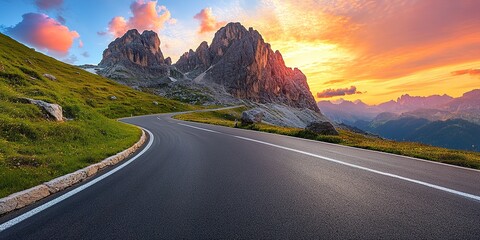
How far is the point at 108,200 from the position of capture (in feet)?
18.8

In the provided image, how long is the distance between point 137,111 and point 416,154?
254ft

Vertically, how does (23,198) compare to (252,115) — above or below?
below

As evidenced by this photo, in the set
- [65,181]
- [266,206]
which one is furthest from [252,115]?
[266,206]

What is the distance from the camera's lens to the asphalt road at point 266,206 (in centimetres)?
406

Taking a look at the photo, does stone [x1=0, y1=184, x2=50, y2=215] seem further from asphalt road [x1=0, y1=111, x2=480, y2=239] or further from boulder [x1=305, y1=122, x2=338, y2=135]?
boulder [x1=305, y1=122, x2=338, y2=135]

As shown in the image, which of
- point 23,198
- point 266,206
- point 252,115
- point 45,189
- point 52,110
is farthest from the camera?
point 252,115

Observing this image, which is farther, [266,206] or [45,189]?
[45,189]

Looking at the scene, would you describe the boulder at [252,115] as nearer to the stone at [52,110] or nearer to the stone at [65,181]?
the stone at [52,110]

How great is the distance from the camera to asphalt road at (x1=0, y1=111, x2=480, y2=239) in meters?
4.06

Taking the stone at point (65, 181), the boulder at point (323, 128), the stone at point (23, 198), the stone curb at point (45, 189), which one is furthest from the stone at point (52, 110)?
the boulder at point (323, 128)

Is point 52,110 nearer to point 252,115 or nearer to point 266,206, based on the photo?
point 266,206

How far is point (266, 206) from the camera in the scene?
5.11 m

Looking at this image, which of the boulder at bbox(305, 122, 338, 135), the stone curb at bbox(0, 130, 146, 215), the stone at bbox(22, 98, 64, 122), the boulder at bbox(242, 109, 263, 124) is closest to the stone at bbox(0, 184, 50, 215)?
the stone curb at bbox(0, 130, 146, 215)

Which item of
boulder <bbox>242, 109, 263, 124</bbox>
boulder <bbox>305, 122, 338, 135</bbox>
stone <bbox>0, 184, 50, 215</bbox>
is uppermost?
boulder <bbox>242, 109, 263, 124</bbox>
